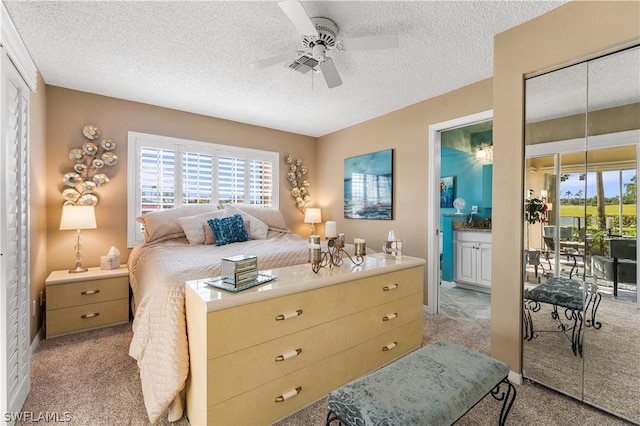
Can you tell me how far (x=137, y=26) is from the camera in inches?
80.8

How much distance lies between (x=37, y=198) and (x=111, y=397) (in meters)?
2.05

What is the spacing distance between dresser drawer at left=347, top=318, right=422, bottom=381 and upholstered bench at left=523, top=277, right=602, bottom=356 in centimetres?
79

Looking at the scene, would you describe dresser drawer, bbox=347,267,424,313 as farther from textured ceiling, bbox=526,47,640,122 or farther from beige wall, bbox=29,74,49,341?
beige wall, bbox=29,74,49,341

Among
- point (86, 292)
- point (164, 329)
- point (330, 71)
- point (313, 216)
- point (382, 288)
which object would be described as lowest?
point (86, 292)

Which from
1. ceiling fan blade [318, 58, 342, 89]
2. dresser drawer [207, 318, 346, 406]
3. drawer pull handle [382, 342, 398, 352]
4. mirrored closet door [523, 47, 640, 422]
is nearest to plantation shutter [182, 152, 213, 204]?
ceiling fan blade [318, 58, 342, 89]

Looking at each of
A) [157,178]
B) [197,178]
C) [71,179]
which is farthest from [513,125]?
[71,179]

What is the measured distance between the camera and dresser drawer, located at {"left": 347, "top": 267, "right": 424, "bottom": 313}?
1946 mm

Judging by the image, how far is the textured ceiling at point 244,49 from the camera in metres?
1.88

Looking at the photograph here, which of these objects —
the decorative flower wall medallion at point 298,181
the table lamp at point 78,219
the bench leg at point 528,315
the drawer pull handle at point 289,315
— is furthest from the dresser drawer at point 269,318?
the decorative flower wall medallion at point 298,181

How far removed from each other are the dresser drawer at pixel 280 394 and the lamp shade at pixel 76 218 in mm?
2594

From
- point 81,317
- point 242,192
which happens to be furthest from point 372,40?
point 81,317

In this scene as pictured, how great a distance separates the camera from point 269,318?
1567 mm

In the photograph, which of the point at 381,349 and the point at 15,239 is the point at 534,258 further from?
the point at 15,239

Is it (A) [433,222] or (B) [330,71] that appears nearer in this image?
(B) [330,71]
